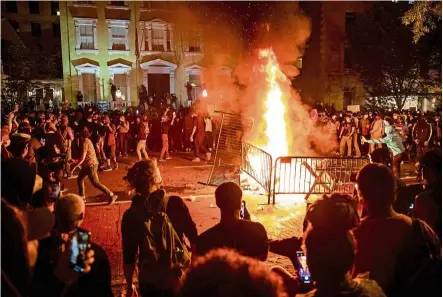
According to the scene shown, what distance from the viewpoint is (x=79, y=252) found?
2.44 metres

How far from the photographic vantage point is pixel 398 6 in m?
29.6

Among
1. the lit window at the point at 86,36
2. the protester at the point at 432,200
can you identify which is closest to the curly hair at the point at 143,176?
the protester at the point at 432,200

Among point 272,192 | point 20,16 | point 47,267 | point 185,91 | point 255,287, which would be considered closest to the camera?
point 255,287

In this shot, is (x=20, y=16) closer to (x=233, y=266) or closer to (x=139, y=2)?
(x=139, y=2)

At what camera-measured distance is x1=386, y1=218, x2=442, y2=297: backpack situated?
103 inches

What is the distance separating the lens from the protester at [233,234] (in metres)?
3.01

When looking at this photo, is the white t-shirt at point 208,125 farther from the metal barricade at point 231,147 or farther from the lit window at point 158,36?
the lit window at point 158,36

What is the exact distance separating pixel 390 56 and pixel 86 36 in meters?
23.8

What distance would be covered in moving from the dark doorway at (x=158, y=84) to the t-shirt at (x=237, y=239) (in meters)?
32.6

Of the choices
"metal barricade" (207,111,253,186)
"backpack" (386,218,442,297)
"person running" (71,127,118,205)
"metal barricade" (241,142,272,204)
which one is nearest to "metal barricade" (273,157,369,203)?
"metal barricade" (241,142,272,204)

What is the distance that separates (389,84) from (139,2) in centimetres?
2126

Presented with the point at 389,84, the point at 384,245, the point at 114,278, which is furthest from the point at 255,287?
→ the point at 389,84

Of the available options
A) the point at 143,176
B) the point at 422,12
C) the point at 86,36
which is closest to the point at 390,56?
the point at 422,12

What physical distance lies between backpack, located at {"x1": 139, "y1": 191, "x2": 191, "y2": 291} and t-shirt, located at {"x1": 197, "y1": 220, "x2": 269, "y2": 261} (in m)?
0.36
